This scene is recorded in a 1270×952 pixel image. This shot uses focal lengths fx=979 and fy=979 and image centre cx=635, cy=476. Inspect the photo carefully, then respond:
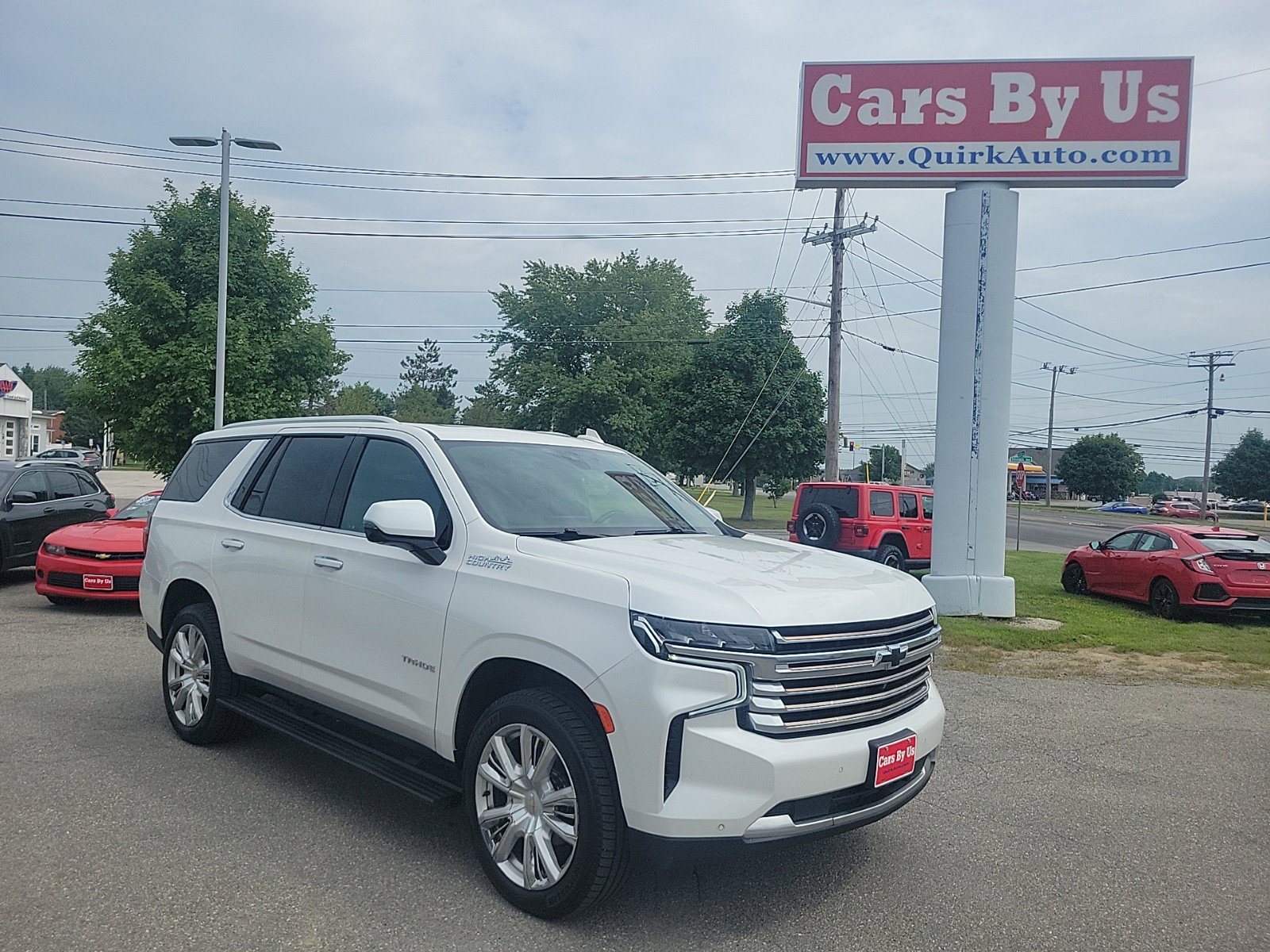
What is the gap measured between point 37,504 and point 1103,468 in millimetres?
99260

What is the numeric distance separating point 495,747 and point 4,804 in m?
2.79

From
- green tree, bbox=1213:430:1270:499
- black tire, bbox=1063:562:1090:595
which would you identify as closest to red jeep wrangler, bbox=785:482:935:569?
black tire, bbox=1063:562:1090:595

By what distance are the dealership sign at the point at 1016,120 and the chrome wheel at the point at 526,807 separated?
37.4 feet

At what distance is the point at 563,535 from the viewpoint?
4391mm

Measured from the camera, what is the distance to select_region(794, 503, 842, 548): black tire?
60.8 feet

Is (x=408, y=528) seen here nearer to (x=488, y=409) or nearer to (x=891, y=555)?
(x=891, y=555)

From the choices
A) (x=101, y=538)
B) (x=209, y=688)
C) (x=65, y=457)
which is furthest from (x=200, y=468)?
(x=65, y=457)

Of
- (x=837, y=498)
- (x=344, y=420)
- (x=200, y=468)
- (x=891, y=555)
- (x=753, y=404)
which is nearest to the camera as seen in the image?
(x=344, y=420)

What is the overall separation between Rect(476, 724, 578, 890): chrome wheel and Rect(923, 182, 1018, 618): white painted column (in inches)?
375

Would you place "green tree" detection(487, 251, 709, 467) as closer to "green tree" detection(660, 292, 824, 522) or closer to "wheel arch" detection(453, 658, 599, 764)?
"green tree" detection(660, 292, 824, 522)

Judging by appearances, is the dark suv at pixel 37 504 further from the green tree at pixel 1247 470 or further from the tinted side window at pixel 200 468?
the green tree at pixel 1247 470

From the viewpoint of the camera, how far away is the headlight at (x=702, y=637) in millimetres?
3438

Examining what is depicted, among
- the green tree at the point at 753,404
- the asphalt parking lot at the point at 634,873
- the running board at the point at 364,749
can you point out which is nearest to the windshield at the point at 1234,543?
the asphalt parking lot at the point at 634,873

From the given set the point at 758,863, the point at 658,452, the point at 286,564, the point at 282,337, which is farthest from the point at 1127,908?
the point at 658,452
